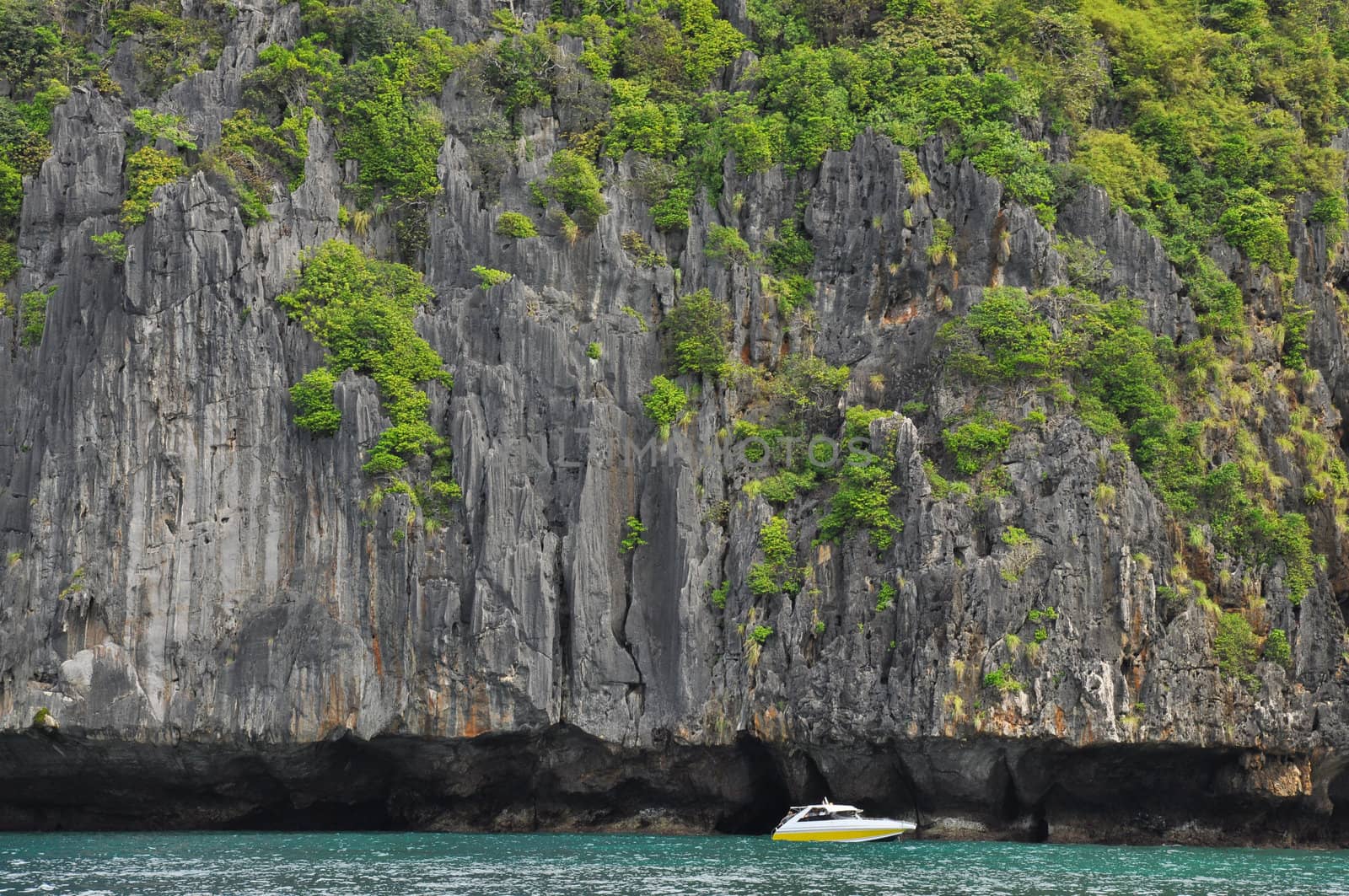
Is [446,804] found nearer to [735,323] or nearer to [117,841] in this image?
[117,841]

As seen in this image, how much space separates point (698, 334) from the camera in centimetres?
4800

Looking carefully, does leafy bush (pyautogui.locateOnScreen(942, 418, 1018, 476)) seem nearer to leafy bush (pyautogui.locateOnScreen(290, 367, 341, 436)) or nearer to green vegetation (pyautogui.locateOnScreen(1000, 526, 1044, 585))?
green vegetation (pyautogui.locateOnScreen(1000, 526, 1044, 585))

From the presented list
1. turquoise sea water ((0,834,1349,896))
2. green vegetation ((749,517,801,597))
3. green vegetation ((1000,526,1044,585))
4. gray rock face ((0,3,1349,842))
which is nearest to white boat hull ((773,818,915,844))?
turquoise sea water ((0,834,1349,896))

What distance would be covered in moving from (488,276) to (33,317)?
13.2 metres

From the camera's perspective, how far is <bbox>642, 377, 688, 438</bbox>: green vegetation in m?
46.8

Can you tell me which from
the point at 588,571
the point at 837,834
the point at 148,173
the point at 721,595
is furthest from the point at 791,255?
the point at 148,173

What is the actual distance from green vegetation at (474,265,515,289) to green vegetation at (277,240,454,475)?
1.79 m

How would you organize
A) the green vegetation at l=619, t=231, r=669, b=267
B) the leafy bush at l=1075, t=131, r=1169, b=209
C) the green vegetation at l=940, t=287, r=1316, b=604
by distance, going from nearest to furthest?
the green vegetation at l=940, t=287, r=1316, b=604 < the green vegetation at l=619, t=231, r=669, b=267 < the leafy bush at l=1075, t=131, r=1169, b=209

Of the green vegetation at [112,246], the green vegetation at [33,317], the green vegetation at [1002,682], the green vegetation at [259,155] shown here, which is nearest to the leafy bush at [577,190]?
the green vegetation at [259,155]

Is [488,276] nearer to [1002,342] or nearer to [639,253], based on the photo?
[639,253]

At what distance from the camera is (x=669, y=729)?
44.6 m

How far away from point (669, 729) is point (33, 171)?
2585 centimetres

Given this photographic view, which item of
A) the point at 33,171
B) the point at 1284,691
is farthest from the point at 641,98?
the point at 1284,691

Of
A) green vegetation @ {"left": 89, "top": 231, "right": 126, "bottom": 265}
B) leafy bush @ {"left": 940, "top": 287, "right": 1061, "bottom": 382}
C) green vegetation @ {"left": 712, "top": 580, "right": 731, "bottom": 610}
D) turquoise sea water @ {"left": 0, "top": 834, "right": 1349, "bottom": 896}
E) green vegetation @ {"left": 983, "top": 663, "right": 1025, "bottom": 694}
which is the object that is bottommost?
turquoise sea water @ {"left": 0, "top": 834, "right": 1349, "bottom": 896}
